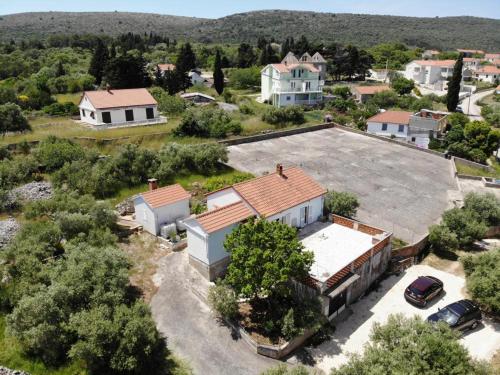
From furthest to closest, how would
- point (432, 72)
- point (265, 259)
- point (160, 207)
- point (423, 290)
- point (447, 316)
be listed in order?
point (432, 72) < point (160, 207) < point (423, 290) < point (447, 316) < point (265, 259)

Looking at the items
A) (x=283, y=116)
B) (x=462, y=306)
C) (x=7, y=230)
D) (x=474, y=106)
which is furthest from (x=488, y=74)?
(x=7, y=230)

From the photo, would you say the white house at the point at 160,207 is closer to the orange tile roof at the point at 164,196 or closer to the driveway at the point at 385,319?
the orange tile roof at the point at 164,196

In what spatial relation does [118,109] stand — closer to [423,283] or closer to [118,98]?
[118,98]

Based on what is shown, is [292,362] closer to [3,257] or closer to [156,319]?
[156,319]

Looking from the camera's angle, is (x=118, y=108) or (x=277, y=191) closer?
(x=277, y=191)

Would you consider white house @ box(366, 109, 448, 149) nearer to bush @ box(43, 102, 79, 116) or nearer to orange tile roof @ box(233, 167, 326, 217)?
orange tile roof @ box(233, 167, 326, 217)

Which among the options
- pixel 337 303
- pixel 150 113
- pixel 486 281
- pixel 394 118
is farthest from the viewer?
pixel 394 118

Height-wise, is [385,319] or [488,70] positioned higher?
[488,70]

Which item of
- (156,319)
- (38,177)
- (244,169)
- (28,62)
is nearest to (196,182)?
(244,169)
